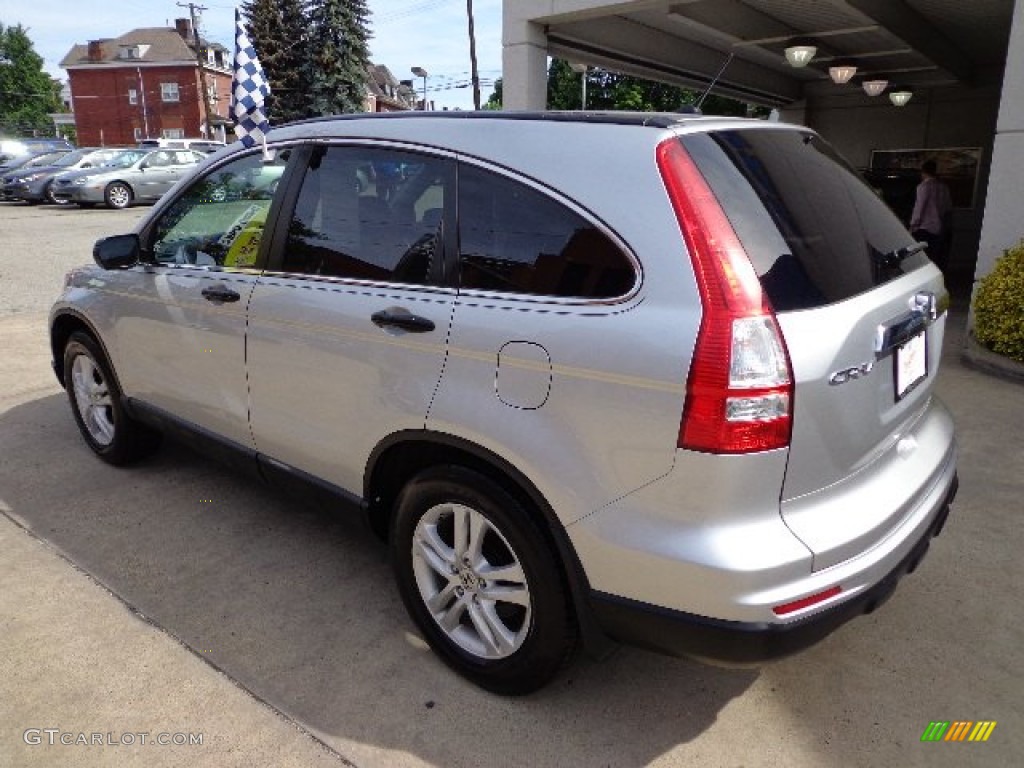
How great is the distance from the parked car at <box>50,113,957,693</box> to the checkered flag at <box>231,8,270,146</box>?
1.12 meters

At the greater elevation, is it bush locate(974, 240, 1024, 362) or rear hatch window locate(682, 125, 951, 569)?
rear hatch window locate(682, 125, 951, 569)

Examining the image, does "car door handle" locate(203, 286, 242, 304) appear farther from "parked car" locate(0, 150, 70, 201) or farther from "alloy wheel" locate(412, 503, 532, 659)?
"parked car" locate(0, 150, 70, 201)

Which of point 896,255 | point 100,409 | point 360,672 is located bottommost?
point 360,672

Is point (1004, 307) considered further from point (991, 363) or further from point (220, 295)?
point (220, 295)

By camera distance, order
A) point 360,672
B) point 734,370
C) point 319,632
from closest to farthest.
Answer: point 734,370 < point 360,672 < point 319,632

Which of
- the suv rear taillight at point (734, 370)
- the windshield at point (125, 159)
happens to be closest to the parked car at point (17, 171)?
the windshield at point (125, 159)

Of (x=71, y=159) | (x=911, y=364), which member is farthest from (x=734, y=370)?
(x=71, y=159)

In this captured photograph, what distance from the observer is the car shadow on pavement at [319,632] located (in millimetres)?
2246

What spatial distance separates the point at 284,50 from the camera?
41.0 meters

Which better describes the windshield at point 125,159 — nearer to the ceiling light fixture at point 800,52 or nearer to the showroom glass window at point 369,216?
the ceiling light fixture at point 800,52

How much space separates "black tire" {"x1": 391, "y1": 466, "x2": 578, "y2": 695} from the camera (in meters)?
2.13

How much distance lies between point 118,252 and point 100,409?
1102mm

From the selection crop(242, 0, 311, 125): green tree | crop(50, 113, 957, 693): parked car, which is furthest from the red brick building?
crop(50, 113, 957, 693): parked car

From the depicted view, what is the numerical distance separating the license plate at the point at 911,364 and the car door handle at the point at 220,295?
2.30 m
